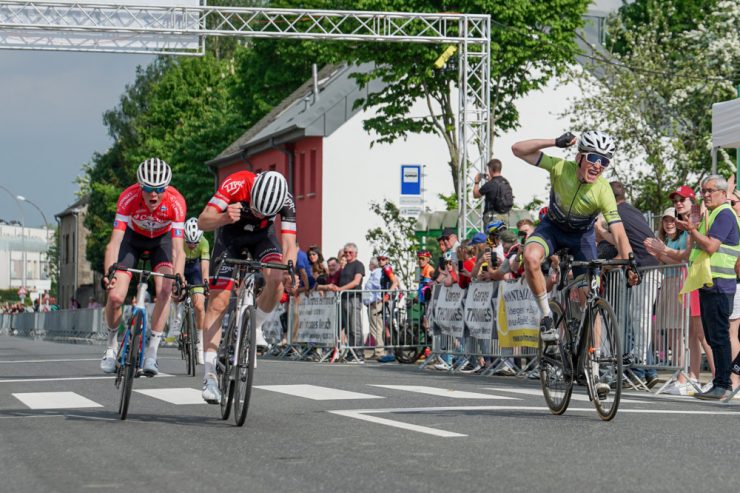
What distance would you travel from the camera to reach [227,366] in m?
10.2

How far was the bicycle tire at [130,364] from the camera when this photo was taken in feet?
35.8

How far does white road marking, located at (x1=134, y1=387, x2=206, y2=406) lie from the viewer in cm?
1284

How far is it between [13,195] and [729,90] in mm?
74395

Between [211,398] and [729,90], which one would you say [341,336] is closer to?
[211,398]

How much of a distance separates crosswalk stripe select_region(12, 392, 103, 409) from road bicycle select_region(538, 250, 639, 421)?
4.13 m

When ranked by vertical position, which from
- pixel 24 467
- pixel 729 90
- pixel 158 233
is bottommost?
Answer: pixel 24 467

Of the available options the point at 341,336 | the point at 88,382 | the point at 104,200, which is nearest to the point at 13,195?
the point at 104,200

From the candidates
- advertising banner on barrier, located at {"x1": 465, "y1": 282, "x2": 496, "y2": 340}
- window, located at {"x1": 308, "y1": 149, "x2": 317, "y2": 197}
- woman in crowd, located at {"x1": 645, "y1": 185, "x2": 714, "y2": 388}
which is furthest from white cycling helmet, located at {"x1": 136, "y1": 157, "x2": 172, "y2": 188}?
window, located at {"x1": 308, "y1": 149, "x2": 317, "y2": 197}

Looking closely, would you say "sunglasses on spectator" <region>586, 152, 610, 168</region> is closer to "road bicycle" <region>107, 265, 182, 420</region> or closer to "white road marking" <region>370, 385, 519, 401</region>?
"white road marking" <region>370, 385, 519, 401</region>

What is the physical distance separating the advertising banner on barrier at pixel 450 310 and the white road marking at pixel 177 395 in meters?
6.43

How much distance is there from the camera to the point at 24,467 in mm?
8055

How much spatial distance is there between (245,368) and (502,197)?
11309 mm

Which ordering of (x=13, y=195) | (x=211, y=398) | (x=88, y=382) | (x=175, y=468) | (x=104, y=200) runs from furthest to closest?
(x=13, y=195), (x=104, y=200), (x=88, y=382), (x=211, y=398), (x=175, y=468)

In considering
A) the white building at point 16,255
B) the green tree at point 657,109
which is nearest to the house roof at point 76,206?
the white building at point 16,255
